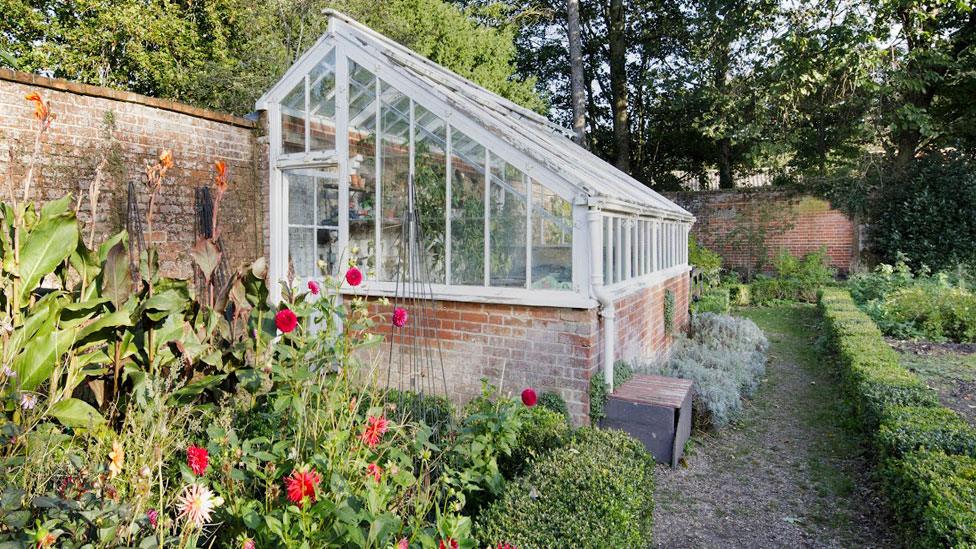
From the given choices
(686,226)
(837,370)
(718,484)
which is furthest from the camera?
(686,226)

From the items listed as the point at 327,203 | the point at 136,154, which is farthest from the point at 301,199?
the point at 136,154

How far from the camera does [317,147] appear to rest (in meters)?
6.18

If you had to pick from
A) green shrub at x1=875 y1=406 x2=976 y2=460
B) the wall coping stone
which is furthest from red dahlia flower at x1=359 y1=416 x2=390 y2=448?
the wall coping stone

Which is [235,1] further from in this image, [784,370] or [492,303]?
[784,370]

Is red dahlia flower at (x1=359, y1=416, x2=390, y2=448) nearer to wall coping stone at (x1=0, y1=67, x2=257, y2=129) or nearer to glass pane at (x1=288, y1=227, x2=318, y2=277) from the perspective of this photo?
glass pane at (x1=288, y1=227, x2=318, y2=277)

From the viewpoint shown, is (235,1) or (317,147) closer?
(317,147)

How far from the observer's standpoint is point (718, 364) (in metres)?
6.62

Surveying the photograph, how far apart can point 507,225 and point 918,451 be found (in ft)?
10.1

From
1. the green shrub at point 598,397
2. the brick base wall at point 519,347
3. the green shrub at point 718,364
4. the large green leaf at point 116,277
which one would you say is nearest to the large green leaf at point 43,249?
the large green leaf at point 116,277

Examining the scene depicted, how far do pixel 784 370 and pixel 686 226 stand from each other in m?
3.14

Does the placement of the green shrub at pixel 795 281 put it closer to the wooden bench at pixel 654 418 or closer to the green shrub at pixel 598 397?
the wooden bench at pixel 654 418

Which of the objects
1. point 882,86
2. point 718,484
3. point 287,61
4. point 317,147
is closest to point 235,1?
point 287,61

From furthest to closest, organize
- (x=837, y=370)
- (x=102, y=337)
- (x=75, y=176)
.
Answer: (x=837, y=370)
(x=75, y=176)
(x=102, y=337)

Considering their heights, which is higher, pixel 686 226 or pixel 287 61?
pixel 287 61
